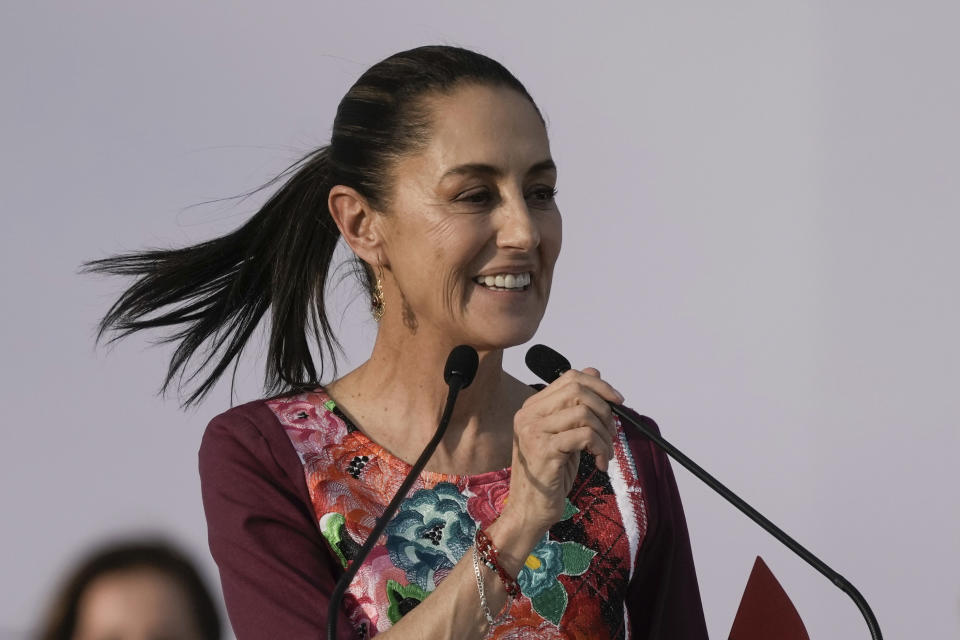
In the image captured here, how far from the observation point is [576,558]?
198 centimetres

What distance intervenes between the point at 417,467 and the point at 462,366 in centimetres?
19

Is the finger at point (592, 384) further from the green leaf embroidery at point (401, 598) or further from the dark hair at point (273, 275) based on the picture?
the dark hair at point (273, 275)

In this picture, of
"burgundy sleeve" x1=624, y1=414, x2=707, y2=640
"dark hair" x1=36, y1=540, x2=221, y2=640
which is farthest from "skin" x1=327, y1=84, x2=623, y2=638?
"dark hair" x1=36, y1=540, x2=221, y2=640

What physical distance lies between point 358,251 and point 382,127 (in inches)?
7.0

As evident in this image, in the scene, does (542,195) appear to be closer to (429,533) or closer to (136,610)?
(429,533)

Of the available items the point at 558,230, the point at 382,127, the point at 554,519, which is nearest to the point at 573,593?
the point at 554,519

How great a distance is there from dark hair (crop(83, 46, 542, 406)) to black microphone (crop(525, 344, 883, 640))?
20.3 inches

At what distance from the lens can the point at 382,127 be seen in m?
2.04

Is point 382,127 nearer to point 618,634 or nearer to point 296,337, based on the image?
point 296,337

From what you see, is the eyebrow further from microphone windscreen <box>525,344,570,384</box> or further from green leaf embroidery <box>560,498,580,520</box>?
green leaf embroidery <box>560,498,580,520</box>

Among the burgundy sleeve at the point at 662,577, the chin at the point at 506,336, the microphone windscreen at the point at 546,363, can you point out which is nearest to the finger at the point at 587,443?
the microphone windscreen at the point at 546,363

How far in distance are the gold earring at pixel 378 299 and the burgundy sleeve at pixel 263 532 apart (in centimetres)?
24

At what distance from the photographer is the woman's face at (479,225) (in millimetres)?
1911

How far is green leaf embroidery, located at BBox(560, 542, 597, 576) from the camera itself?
1.97 meters
